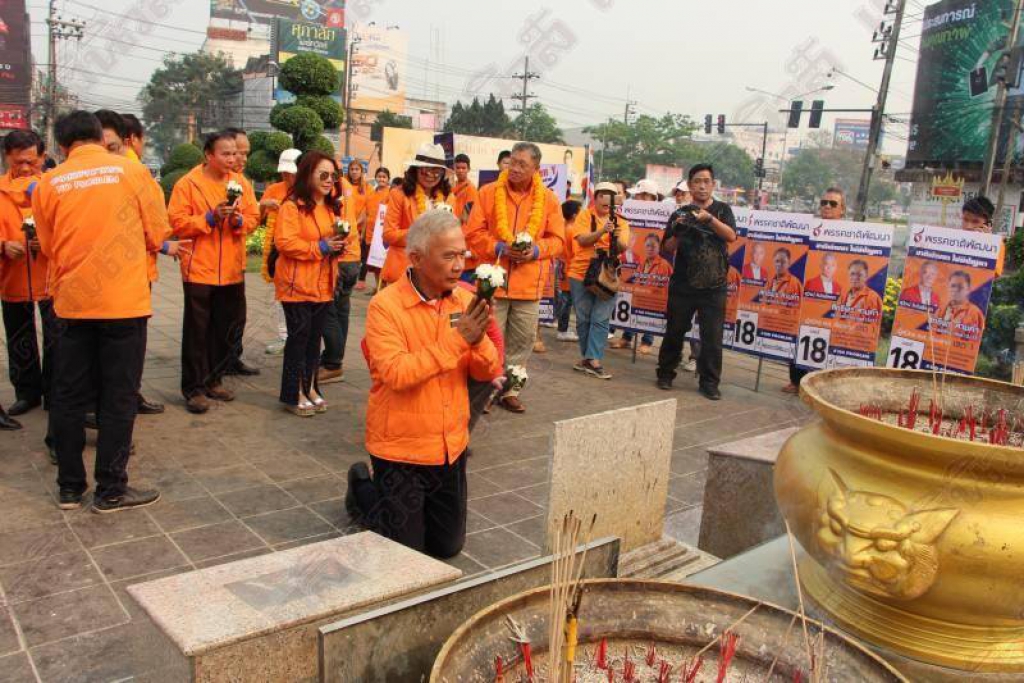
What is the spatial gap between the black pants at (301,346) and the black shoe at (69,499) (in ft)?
6.75

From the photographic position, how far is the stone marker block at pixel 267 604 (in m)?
1.87

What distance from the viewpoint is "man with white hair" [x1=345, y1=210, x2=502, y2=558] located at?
329 centimetres

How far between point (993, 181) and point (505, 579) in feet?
112

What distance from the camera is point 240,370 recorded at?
7379mm

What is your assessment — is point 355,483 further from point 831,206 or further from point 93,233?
point 831,206

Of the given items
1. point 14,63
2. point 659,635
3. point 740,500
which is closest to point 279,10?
point 14,63

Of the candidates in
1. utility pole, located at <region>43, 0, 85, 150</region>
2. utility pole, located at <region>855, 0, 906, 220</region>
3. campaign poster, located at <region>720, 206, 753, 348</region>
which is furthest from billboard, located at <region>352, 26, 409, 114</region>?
campaign poster, located at <region>720, 206, 753, 348</region>

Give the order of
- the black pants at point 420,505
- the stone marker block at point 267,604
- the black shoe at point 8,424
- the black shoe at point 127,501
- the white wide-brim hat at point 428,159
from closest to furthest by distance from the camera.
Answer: the stone marker block at point 267,604
the black pants at point 420,505
the black shoe at point 127,501
the black shoe at point 8,424
the white wide-brim hat at point 428,159

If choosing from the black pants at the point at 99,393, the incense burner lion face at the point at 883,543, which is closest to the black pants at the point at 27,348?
the black pants at the point at 99,393

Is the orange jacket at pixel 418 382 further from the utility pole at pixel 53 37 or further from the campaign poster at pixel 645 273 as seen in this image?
the utility pole at pixel 53 37

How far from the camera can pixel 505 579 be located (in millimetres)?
1933

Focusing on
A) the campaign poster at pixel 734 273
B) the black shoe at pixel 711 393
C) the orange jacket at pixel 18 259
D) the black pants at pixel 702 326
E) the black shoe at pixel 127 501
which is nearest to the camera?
the black shoe at pixel 127 501

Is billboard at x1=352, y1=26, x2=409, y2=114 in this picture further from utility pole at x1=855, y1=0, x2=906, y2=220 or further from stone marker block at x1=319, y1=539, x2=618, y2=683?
stone marker block at x1=319, y1=539, x2=618, y2=683

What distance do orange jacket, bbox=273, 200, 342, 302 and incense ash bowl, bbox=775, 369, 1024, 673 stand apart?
4.63m
